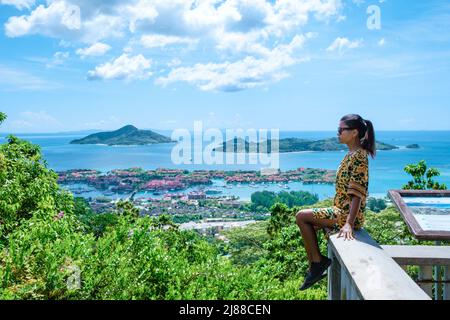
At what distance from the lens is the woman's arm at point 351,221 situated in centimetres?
242

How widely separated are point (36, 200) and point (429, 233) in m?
5.28

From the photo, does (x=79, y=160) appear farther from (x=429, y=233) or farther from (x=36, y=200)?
(x=429, y=233)

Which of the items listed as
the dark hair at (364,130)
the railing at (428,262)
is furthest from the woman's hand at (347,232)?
the dark hair at (364,130)

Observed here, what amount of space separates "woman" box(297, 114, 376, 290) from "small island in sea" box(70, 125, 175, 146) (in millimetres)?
34995

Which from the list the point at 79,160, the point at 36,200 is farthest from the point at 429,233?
the point at 79,160

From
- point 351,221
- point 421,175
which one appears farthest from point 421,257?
point 421,175

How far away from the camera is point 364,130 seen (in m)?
2.69

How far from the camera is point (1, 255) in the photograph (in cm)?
320

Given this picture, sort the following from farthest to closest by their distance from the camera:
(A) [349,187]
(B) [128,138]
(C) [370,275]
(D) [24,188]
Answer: (B) [128,138], (D) [24,188], (A) [349,187], (C) [370,275]

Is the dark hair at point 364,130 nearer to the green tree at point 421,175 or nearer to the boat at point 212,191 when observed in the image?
the green tree at point 421,175

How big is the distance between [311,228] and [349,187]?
1.06ft

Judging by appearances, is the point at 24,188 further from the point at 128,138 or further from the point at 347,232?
the point at 128,138

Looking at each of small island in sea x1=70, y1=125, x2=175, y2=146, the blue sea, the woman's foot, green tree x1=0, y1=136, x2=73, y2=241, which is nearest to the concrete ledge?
the woman's foot
